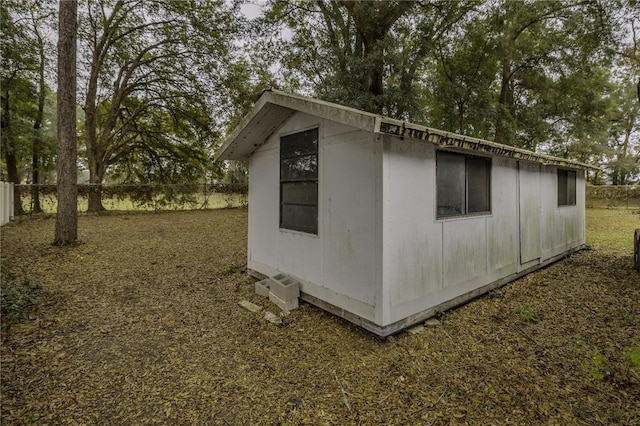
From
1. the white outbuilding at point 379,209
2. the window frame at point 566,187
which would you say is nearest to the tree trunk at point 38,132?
the white outbuilding at point 379,209

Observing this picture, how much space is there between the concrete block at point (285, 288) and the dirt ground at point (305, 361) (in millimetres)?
229

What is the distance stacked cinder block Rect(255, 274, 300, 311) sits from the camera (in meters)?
4.20

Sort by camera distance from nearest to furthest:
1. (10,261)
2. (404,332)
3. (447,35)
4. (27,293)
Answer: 1. (404,332)
2. (27,293)
3. (10,261)
4. (447,35)

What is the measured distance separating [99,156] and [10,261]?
→ 10.6m

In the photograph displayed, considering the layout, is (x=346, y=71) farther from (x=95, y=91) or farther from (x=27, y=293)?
(x=95, y=91)

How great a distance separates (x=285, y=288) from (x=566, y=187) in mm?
7257

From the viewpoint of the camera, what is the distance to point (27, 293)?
4199 millimetres

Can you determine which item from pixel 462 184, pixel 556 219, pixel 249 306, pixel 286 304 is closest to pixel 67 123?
pixel 249 306

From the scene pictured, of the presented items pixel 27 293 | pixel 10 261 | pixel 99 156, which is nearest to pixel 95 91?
pixel 99 156

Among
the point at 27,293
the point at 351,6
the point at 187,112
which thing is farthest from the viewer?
the point at 187,112

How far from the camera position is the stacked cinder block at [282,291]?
4.20 m

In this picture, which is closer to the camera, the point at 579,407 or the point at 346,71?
the point at 579,407

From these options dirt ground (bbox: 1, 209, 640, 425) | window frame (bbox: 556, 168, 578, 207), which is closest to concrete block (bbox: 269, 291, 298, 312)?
dirt ground (bbox: 1, 209, 640, 425)

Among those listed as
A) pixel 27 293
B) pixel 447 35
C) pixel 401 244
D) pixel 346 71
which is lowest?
pixel 27 293
